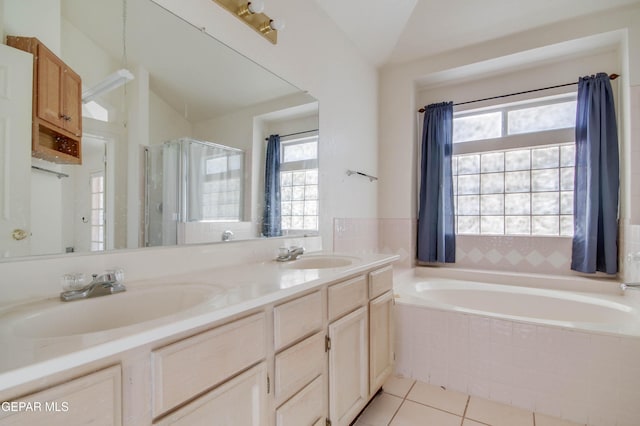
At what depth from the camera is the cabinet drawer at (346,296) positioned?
1.36 m

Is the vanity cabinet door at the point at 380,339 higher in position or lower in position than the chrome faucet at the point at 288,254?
lower

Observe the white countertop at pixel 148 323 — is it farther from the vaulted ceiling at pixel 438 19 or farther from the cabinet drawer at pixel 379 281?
the vaulted ceiling at pixel 438 19

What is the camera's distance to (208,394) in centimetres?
79

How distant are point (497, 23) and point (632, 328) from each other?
2.39 m

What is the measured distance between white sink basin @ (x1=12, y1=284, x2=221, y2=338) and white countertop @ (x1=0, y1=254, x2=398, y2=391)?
0.02m

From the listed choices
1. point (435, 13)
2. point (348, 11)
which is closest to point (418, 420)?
point (348, 11)

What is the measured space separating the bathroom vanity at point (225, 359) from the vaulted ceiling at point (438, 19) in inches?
79.0

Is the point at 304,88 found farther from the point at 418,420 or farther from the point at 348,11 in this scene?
the point at 418,420

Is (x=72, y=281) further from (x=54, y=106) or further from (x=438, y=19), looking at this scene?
(x=438, y=19)

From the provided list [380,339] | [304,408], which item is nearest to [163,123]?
[304,408]

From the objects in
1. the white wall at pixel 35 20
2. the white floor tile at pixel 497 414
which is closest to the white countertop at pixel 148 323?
the white wall at pixel 35 20

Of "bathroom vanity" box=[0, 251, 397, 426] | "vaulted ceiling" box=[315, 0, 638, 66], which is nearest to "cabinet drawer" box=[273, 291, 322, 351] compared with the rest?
"bathroom vanity" box=[0, 251, 397, 426]

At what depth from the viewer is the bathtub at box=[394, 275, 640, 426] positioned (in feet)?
5.32

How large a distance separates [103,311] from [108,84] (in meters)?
0.78
